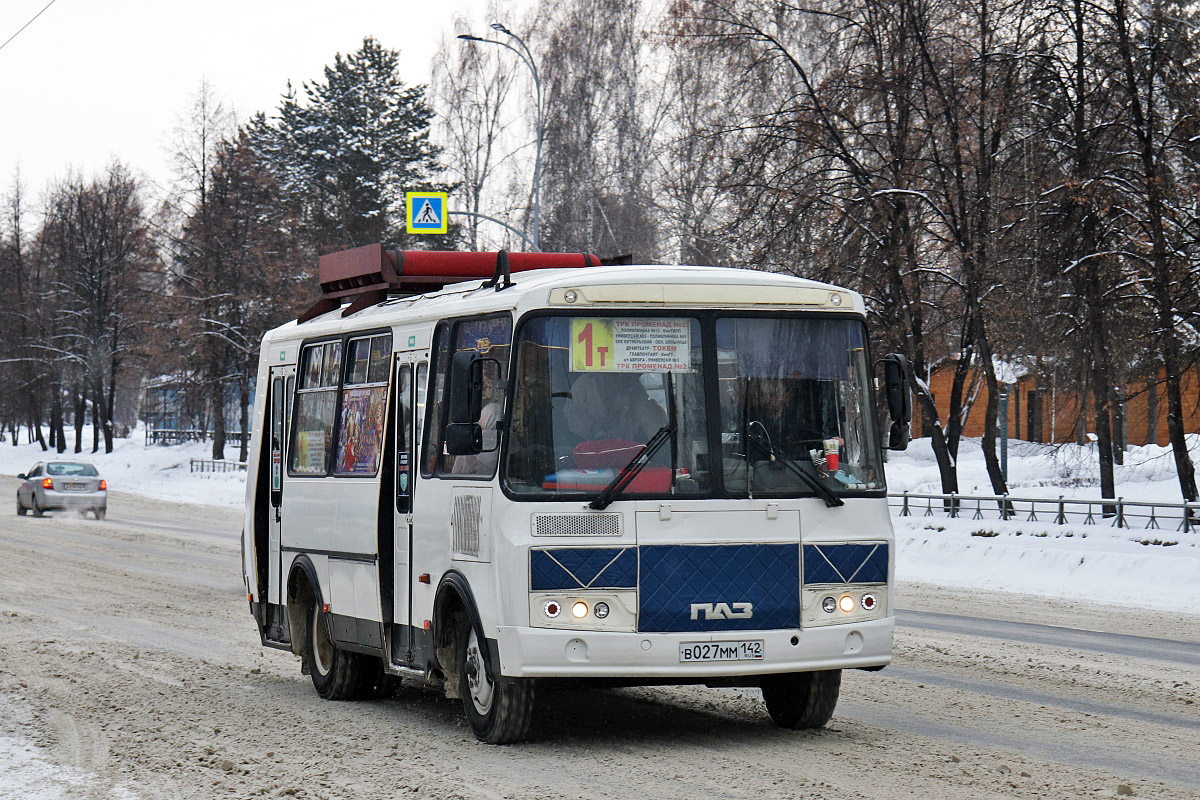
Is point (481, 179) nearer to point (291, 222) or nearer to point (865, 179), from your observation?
point (291, 222)

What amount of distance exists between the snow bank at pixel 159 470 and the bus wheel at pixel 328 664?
33.0 metres

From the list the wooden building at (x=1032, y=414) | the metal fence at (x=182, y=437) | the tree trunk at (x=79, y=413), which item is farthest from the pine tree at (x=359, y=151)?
the tree trunk at (x=79, y=413)

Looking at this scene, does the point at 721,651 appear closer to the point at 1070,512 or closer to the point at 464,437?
the point at 464,437

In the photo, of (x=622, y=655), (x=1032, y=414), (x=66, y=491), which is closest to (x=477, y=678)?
(x=622, y=655)

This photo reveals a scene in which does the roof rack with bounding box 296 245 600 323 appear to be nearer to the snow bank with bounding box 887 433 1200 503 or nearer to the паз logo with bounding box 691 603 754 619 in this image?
the паз logo with bounding box 691 603 754 619

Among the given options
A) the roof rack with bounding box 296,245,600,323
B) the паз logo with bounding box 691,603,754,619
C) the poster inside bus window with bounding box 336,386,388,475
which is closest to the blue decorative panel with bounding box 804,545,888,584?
the паз logo with bounding box 691,603,754,619

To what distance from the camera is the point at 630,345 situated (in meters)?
8.83

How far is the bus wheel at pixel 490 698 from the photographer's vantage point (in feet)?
28.3

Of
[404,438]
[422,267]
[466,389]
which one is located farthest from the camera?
[422,267]

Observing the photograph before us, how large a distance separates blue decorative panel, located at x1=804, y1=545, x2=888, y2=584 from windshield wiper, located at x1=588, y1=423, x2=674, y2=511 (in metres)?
0.95

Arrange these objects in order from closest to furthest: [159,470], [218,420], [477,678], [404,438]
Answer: [477,678], [404,438], [159,470], [218,420]

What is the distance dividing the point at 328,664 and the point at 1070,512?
57.3 ft

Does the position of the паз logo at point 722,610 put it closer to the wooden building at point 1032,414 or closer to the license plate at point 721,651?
the license plate at point 721,651

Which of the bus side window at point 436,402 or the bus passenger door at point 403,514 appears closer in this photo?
the bus side window at point 436,402
